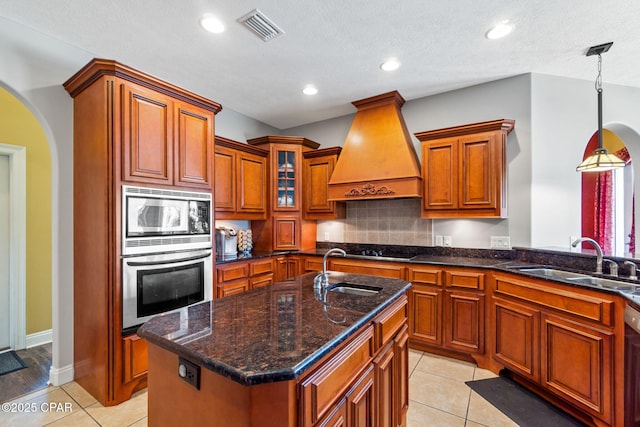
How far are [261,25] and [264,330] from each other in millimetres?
2221

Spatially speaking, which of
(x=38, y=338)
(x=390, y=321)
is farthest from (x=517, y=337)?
(x=38, y=338)

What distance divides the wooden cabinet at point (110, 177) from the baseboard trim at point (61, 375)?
0.07 m

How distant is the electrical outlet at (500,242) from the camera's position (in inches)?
123

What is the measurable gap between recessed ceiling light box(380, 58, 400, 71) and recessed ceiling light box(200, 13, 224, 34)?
1519 millimetres

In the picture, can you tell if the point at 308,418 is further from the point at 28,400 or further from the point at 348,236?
the point at 348,236

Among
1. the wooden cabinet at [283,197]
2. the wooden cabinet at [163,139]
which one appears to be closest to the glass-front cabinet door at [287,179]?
the wooden cabinet at [283,197]

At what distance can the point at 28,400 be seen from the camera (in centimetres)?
223

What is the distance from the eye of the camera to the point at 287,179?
417 cm

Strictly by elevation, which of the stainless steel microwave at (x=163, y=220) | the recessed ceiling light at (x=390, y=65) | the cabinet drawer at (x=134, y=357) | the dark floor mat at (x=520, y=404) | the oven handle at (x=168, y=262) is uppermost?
the recessed ceiling light at (x=390, y=65)

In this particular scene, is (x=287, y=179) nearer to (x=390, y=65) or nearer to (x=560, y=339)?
(x=390, y=65)

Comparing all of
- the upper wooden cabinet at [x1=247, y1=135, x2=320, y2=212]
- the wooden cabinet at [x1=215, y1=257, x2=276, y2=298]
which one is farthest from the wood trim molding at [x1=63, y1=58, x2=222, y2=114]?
the wooden cabinet at [x1=215, y1=257, x2=276, y2=298]

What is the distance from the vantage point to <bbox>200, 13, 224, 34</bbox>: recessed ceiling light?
2.16 m

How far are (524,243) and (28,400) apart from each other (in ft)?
15.0

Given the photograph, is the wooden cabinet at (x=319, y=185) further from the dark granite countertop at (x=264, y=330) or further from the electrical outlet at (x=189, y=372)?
the electrical outlet at (x=189, y=372)
